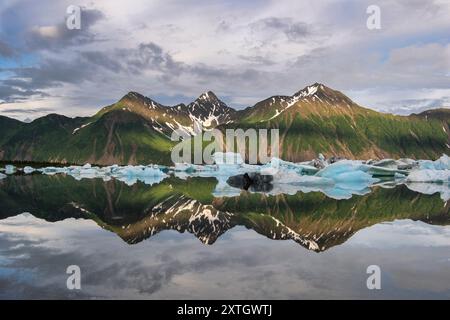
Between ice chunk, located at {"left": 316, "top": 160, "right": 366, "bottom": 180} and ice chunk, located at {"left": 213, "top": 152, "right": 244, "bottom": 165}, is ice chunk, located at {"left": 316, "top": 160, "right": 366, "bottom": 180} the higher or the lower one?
the lower one

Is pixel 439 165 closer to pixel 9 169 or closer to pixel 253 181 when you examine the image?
pixel 253 181

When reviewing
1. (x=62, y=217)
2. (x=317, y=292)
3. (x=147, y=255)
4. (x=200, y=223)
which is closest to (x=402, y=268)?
(x=317, y=292)

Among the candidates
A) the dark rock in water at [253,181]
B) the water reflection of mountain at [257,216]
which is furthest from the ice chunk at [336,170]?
the water reflection of mountain at [257,216]

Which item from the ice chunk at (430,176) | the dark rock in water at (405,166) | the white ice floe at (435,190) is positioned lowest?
the white ice floe at (435,190)

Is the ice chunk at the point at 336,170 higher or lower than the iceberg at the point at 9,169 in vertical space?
lower

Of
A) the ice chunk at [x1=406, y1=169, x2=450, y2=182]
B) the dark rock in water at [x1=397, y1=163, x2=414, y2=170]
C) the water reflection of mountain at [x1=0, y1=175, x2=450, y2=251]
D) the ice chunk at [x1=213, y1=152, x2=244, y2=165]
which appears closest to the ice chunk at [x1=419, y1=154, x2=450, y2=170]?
the ice chunk at [x1=406, y1=169, x2=450, y2=182]

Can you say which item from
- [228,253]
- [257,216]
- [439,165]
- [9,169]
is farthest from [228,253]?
[9,169]

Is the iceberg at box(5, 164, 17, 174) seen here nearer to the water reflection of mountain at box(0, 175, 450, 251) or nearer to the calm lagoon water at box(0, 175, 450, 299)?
the water reflection of mountain at box(0, 175, 450, 251)

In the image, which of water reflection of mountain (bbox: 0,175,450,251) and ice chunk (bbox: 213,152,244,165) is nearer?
water reflection of mountain (bbox: 0,175,450,251)

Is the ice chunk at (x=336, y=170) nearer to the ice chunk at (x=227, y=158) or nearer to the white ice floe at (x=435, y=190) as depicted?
the white ice floe at (x=435, y=190)
